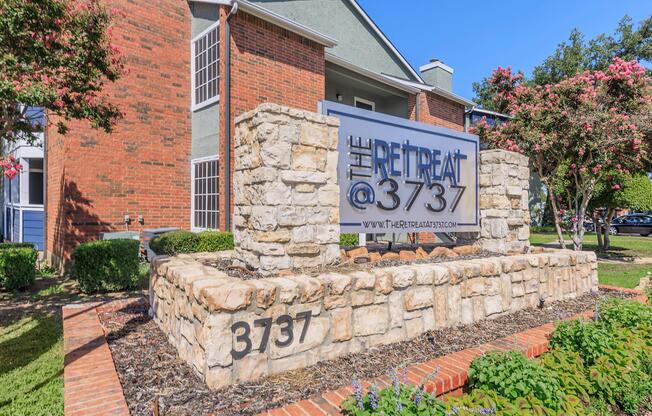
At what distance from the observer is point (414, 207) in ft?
17.2

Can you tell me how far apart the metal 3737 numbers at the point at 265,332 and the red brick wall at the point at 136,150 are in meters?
7.37

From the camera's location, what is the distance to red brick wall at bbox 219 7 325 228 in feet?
28.2

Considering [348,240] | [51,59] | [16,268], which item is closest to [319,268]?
[51,59]

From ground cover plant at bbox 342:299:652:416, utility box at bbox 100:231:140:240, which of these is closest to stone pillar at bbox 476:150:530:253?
ground cover plant at bbox 342:299:652:416

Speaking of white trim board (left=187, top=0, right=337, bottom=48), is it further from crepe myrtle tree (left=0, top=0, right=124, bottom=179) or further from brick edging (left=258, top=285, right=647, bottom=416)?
brick edging (left=258, top=285, right=647, bottom=416)

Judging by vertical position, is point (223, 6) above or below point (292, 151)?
above

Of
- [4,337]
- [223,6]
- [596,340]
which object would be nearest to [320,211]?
[596,340]

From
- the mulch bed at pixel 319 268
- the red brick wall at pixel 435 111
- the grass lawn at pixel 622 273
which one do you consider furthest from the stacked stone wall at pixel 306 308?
the red brick wall at pixel 435 111

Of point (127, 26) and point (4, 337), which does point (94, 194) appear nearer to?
point (127, 26)

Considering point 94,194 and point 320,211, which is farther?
point 94,194

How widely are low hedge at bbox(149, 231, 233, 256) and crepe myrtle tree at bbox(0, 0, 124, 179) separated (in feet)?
8.82

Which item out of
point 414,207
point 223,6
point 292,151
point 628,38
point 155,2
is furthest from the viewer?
point 628,38

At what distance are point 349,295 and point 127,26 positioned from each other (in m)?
8.99

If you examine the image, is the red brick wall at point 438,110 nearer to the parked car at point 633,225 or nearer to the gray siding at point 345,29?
the gray siding at point 345,29
